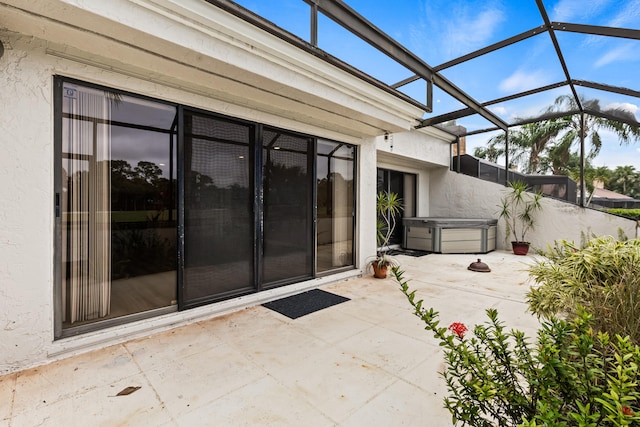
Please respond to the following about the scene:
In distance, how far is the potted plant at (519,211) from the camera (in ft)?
25.7

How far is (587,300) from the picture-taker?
7.01 feet

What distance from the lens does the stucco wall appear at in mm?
7066

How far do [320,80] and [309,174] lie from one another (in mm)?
1576

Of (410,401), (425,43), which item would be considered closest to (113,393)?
(410,401)

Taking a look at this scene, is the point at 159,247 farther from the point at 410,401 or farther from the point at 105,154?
the point at 410,401

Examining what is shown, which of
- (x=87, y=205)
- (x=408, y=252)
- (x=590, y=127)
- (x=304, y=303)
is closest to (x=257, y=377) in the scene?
(x=304, y=303)

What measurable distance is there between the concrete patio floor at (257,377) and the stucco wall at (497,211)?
548cm

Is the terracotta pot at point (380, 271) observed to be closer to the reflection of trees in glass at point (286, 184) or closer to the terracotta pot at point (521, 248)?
the reflection of trees in glass at point (286, 184)

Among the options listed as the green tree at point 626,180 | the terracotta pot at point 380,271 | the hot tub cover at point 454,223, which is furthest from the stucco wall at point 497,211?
the green tree at point 626,180

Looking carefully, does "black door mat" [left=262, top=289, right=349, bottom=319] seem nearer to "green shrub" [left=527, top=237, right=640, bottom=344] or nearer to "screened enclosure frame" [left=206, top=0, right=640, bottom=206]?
"green shrub" [left=527, top=237, right=640, bottom=344]

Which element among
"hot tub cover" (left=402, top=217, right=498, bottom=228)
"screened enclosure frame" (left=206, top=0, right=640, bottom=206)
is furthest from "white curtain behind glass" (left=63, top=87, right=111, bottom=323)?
"hot tub cover" (left=402, top=217, right=498, bottom=228)

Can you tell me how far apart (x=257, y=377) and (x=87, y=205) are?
88.5 inches

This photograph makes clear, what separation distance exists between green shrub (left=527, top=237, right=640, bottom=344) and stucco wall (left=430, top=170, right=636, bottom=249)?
4.53 metres

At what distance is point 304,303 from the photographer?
13.0 feet
